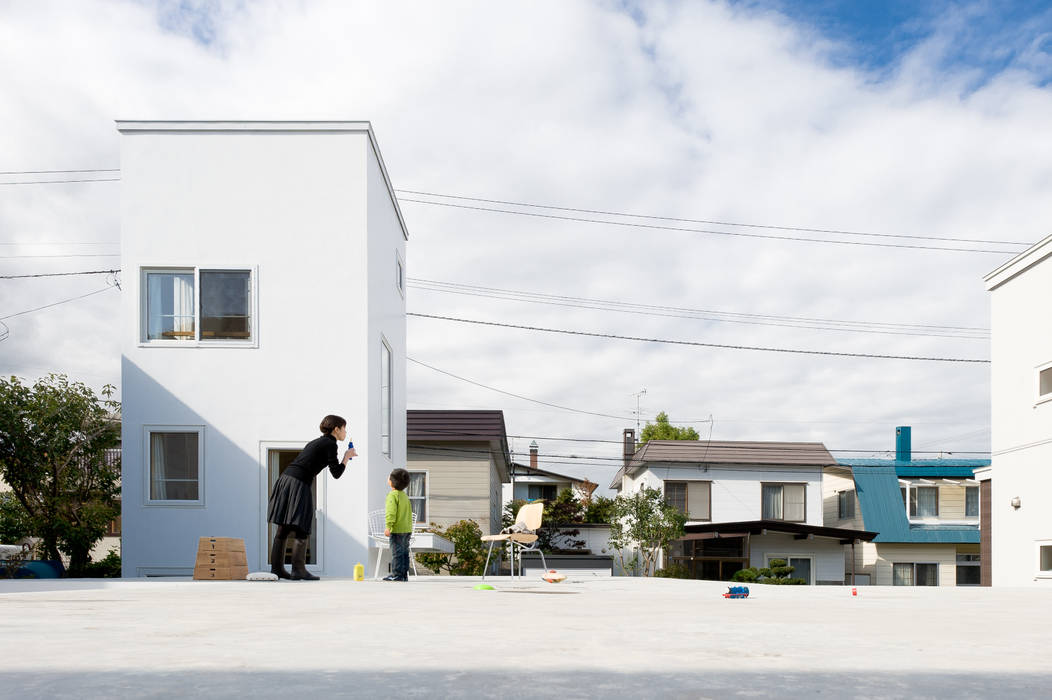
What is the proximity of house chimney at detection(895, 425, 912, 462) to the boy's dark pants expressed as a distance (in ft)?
111

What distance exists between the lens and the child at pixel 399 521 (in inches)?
424

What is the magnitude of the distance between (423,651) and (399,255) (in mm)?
14917

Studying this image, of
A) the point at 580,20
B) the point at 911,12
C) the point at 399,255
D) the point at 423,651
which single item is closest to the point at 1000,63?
the point at 911,12

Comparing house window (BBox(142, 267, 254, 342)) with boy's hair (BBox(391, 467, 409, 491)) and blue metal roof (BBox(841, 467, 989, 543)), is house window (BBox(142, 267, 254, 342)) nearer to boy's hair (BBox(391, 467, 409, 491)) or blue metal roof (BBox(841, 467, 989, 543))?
boy's hair (BBox(391, 467, 409, 491))

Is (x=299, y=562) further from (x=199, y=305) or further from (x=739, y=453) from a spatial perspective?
(x=739, y=453)

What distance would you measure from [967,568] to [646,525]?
46.9ft

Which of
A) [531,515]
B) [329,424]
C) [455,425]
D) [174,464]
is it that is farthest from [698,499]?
[329,424]

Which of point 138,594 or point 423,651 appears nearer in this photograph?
point 423,651

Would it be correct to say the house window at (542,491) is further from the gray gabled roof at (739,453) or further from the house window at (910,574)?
the house window at (910,574)

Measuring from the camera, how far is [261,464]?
13.5 m

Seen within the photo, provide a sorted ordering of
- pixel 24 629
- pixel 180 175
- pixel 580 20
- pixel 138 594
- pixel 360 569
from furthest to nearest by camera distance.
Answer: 1. pixel 180 175
2. pixel 580 20
3. pixel 360 569
4. pixel 138 594
5. pixel 24 629

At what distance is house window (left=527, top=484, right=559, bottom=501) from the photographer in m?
51.6

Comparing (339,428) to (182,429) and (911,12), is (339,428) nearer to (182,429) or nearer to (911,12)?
(182,429)

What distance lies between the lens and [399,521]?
1084 cm
